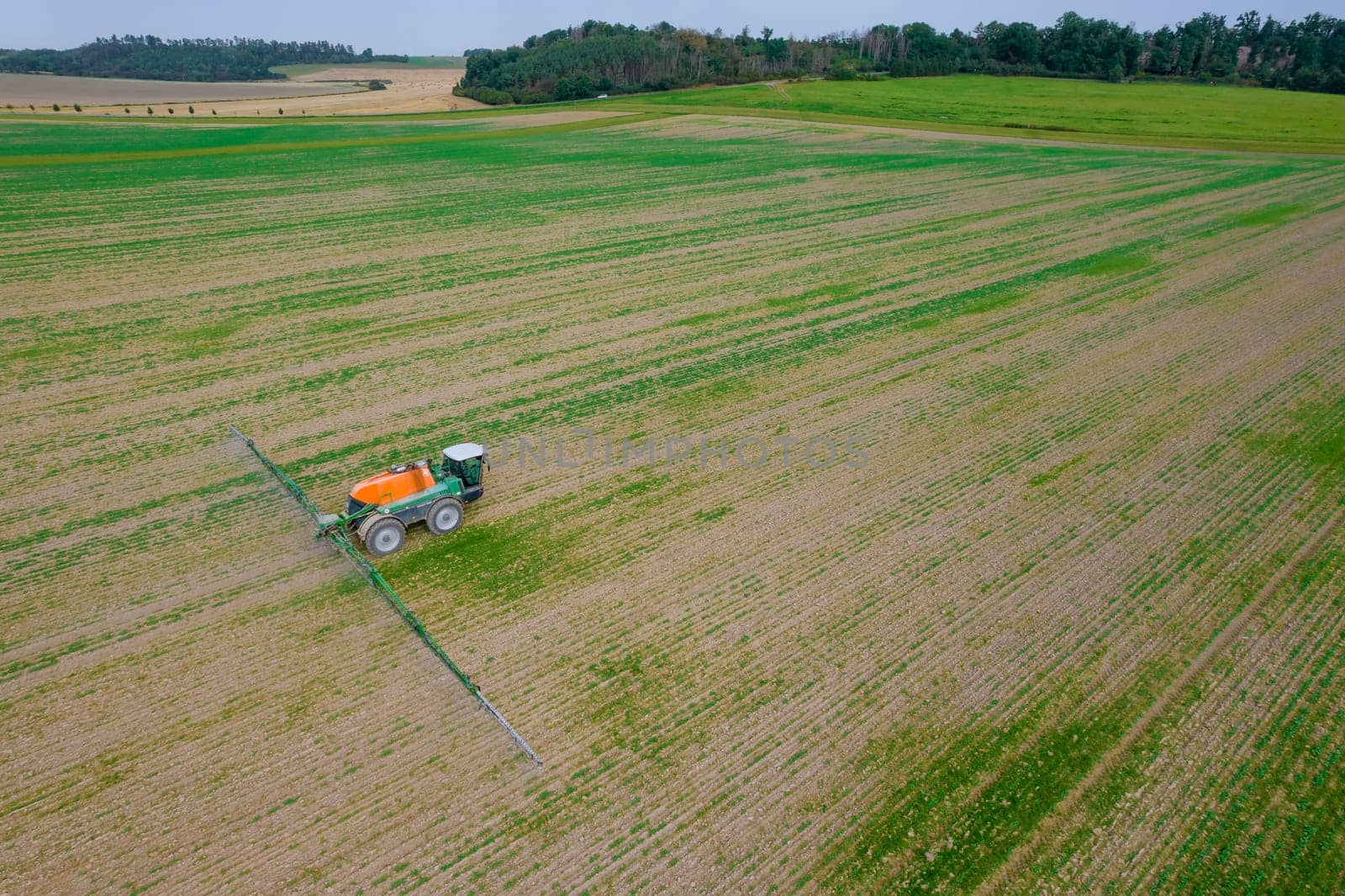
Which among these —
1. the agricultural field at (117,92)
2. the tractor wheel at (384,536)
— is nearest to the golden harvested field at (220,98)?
the agricultural field at (117,92)

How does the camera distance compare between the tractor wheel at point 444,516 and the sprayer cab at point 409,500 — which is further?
the tractor wheel at point 444,516

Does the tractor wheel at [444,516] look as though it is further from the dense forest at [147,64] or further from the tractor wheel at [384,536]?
the dense forest at [147,64]

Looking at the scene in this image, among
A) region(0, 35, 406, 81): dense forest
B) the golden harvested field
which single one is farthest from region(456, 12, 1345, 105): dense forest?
region(0, 35, 406, 81): dense forest

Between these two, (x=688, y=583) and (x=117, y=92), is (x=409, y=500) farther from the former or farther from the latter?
(x=117, y=92)

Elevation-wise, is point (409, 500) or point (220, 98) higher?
point (220, 98)

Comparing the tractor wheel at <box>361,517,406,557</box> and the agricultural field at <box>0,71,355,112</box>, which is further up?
the agricultural field at <box>0,71,355,112</box>

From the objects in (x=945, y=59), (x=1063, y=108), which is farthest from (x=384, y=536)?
(x=945, y=59)

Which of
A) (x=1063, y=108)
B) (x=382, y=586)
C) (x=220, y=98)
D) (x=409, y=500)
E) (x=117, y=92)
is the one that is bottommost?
(x=382, y=586)

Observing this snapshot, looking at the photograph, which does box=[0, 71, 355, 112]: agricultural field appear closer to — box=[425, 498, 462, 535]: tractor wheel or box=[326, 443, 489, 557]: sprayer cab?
box=[326, 443, 489, 557]: sprayer cab
